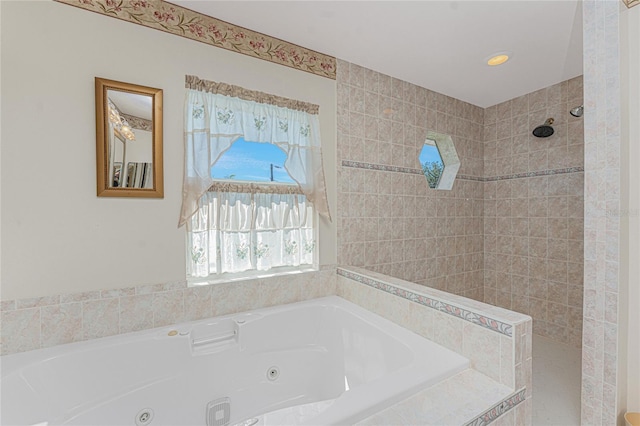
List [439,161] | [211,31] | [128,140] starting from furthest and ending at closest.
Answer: [439,161] < [211,31] < [128,140]

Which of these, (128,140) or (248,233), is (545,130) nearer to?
(248,233)

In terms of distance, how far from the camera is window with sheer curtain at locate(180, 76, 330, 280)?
175 centimetres

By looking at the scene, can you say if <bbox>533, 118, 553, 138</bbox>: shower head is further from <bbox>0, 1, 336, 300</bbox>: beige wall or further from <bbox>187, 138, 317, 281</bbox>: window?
<bbox>0, 1, 336, 300</bbox>: beige wall

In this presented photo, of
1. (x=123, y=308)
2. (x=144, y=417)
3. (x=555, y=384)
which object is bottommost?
(x=555, y=384)

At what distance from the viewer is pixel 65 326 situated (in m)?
1.44

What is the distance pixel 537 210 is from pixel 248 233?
9.16ft

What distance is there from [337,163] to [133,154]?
137 cm

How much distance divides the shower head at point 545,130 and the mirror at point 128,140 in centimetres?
315

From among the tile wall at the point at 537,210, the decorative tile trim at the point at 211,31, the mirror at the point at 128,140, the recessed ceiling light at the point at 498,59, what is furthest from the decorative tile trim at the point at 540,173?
the mirror at the point at 128,140

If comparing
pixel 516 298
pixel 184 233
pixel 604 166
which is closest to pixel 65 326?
pixel 184 233

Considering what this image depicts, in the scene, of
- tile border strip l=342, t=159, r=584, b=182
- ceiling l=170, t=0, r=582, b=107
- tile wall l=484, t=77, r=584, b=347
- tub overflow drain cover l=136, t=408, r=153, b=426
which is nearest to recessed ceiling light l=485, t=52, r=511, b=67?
ceiling l=170, t=0, r=582, b=107

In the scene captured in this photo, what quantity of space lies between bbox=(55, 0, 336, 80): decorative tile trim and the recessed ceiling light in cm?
125

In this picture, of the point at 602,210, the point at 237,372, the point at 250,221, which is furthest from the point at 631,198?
the point at 237,372

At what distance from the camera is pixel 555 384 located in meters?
2.02
